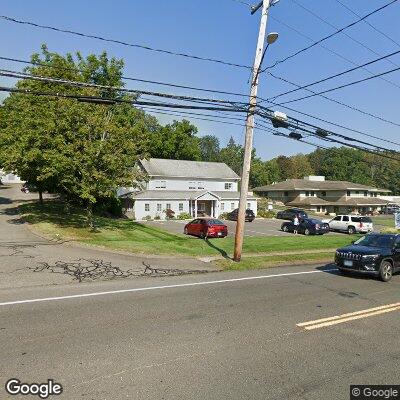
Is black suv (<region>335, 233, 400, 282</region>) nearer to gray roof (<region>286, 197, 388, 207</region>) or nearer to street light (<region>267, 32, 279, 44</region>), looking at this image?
street light (<region>267, 32, 279, 44</region>)

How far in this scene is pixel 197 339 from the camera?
708 centimetres

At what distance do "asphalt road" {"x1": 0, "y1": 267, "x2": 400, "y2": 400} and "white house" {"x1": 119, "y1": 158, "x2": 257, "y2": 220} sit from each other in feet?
108

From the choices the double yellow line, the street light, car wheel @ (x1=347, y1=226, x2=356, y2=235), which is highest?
the street light

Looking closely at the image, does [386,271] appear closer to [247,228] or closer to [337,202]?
[247,228]

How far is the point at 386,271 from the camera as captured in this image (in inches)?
543

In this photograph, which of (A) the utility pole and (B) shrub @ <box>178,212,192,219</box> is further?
(B) shrub @ <box>178,212,192,219</box>

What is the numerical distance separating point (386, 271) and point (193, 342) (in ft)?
31.4

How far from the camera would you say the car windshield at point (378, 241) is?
48.4 ft

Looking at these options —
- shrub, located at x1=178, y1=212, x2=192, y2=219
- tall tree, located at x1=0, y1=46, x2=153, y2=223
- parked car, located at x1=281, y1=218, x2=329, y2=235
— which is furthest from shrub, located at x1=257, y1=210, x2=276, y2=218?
tall tree, located at x1=0, y1=46, x2=153, y2=223

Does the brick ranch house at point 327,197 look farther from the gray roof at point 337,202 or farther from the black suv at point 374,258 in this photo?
the black suv at point 374,258

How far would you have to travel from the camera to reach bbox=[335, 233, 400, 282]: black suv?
44.4ft

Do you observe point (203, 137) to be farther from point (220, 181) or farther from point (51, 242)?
point (51, 242)

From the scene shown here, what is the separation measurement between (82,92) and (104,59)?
32.4 feet

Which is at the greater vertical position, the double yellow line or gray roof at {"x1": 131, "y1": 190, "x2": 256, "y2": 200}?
gray roof at {"x1": 131, "y1": 190, "x2": 256, "y2": 200}
